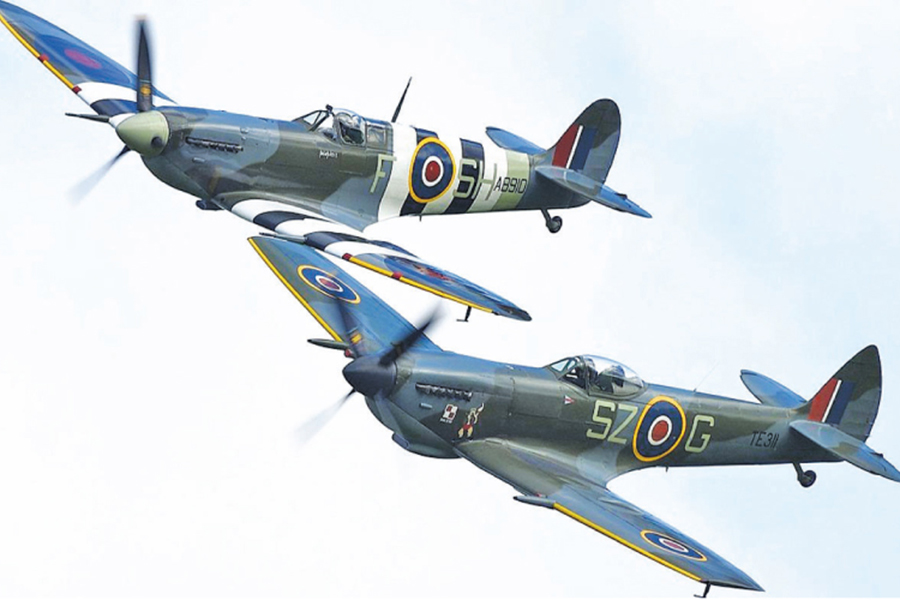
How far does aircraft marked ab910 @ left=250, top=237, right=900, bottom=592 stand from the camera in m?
18.3

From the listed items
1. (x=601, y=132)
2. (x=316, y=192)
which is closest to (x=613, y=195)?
(x=601, y=132)

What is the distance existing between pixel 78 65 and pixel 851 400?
34.3 ft

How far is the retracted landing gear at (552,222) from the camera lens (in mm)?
24906

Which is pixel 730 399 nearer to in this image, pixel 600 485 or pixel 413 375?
pixel 600 485

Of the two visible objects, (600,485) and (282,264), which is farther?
(282,264)

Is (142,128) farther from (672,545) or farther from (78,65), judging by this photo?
(672,545)

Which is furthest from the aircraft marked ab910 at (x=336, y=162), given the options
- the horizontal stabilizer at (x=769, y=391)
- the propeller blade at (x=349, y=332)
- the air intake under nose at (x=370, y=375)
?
the horizontal stabilizer at (x=769, y=391)

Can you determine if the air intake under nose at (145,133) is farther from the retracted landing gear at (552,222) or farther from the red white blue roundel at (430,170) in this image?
the retracted landing gear at (552,222)

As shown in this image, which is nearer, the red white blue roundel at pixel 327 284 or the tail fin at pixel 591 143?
the red white blue roundel at pixel 327 284

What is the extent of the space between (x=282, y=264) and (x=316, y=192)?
1.87m

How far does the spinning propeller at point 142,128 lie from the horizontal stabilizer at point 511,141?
543 cm

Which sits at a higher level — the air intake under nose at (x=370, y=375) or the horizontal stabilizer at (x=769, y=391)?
the horizontal stabilizer at (x=769, y=391)

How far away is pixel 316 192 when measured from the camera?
22500 mm

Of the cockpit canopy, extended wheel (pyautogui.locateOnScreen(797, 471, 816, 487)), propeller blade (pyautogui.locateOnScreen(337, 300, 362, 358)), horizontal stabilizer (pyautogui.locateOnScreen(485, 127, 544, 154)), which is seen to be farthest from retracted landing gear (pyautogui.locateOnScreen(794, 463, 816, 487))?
horizontal stabilizer (pyautogui.locateOnScreen(485, 127, 544, 154))
